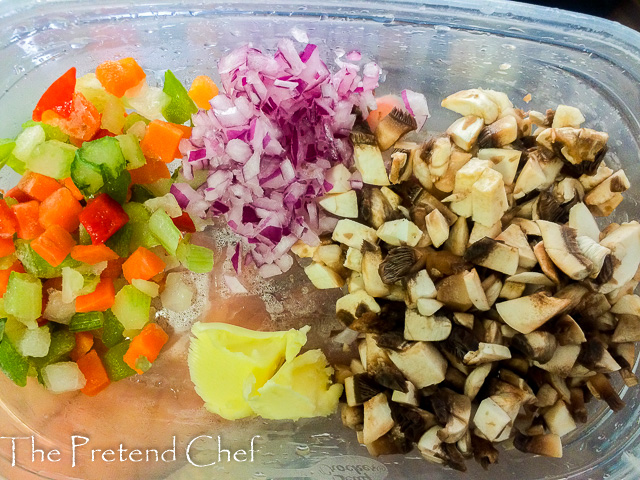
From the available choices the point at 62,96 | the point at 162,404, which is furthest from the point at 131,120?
the point at 162,404

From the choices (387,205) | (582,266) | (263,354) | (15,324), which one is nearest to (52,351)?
(15,324)

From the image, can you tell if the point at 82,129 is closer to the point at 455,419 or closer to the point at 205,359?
the point at 205,359

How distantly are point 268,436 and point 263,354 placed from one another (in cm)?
24

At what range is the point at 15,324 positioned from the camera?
948 millimetres

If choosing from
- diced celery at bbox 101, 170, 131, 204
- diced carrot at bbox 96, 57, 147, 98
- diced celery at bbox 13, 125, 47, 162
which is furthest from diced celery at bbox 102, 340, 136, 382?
diced carrot at bbox 96, 57, 147, 98

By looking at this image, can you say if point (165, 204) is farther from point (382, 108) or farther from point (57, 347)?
point (382, 108)

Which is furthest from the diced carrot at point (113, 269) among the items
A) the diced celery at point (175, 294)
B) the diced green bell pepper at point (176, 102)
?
the diced green bell pepper at point (176, 102)

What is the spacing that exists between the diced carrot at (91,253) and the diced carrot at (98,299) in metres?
0.06

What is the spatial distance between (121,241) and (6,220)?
0.21 metres

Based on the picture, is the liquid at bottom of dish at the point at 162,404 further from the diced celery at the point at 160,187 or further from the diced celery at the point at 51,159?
the diced celery at the point at 51,159

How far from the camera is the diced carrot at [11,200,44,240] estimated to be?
0.91 m

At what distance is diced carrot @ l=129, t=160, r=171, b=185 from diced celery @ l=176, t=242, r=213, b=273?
15 cm

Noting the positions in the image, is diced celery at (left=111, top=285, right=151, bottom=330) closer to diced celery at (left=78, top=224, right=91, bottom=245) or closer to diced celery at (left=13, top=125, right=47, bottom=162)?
diced celery at (left=78, top=224, right=91, bottom=245)

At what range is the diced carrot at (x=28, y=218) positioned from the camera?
0.91m
